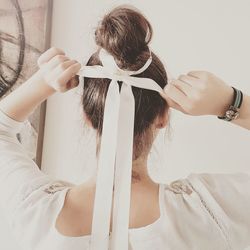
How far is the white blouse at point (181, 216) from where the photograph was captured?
68cm

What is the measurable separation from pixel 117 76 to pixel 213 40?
0.47 meters

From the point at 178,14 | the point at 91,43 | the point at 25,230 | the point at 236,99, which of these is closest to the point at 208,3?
the point at 178,14

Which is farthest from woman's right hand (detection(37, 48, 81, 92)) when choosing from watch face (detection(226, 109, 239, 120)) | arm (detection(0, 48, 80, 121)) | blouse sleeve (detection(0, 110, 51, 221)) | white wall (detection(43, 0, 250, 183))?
white wall (detection(43, 0, 250, 183))

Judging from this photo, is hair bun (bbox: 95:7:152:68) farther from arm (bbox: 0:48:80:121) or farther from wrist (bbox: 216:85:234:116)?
wrist (bbox: 216:85:234:116)

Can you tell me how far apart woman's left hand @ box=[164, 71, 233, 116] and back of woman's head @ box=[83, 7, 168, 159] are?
0.07 meters

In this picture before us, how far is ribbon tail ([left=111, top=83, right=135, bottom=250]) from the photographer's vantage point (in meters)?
0.68

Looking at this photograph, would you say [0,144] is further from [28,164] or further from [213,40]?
[213,40]

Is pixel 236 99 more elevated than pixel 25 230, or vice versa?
pixel 236 99

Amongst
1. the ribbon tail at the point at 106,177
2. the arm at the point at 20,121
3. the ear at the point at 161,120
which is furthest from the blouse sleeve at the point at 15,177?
the ear at the point at 161,120

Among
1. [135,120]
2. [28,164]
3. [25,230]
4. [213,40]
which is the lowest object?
[25,230]

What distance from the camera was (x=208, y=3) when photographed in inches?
42.2

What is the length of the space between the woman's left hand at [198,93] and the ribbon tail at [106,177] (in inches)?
3.8

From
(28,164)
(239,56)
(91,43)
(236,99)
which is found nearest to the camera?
(236,99)

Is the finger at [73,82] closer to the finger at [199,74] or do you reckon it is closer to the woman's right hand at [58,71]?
the woman's right hand at [58,71]
